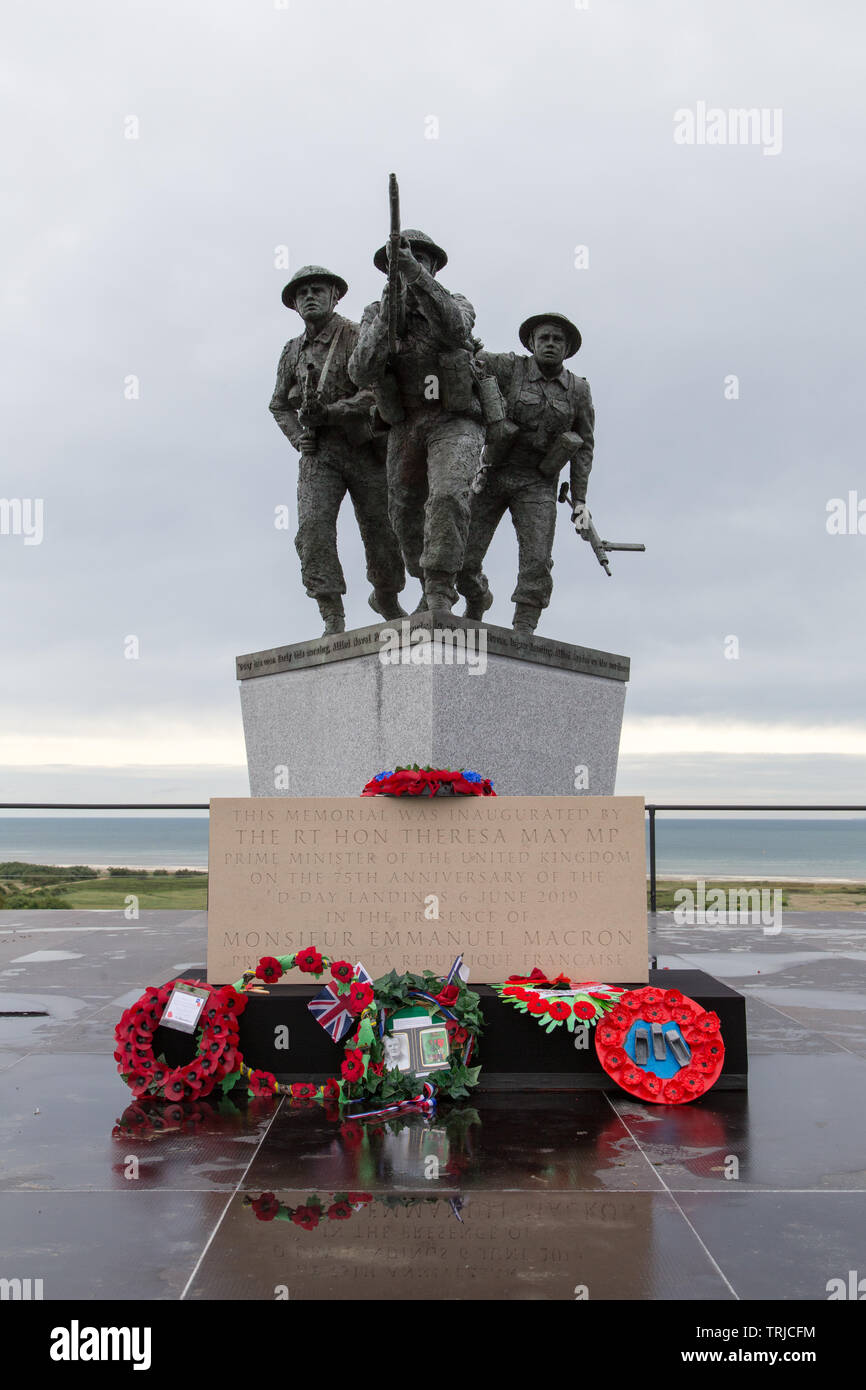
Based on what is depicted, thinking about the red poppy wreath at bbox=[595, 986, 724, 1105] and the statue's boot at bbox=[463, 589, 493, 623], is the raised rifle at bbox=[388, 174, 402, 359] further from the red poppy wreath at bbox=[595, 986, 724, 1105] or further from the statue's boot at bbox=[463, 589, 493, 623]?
the red poppy wreath at bbox=[595, 986, 724, 1105]

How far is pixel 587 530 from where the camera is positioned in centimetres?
902

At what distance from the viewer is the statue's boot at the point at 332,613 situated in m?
8.54

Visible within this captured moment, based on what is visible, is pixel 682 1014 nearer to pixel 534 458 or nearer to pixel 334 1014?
pixel 334 1014

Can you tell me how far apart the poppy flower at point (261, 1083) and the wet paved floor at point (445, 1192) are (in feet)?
0.36

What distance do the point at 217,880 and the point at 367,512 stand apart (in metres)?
4.81

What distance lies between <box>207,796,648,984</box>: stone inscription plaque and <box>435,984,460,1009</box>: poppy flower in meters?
0.40

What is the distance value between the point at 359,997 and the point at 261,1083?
0.51 m

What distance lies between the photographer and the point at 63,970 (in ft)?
23.6

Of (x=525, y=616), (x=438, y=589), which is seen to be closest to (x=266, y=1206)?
(x=438, y=589)

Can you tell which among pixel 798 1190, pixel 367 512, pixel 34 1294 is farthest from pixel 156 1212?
pixel 367 512

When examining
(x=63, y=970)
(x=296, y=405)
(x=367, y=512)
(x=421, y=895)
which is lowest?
(x=63, y=970)

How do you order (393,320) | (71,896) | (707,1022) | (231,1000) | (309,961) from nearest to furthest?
(707,1022) < (231,1000) < (309,961) < (393,320) < (71,896)

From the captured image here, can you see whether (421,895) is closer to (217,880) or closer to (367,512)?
(217,880)

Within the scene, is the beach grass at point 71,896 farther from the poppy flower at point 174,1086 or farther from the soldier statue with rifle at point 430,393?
the poppy flower at point 174,1086
